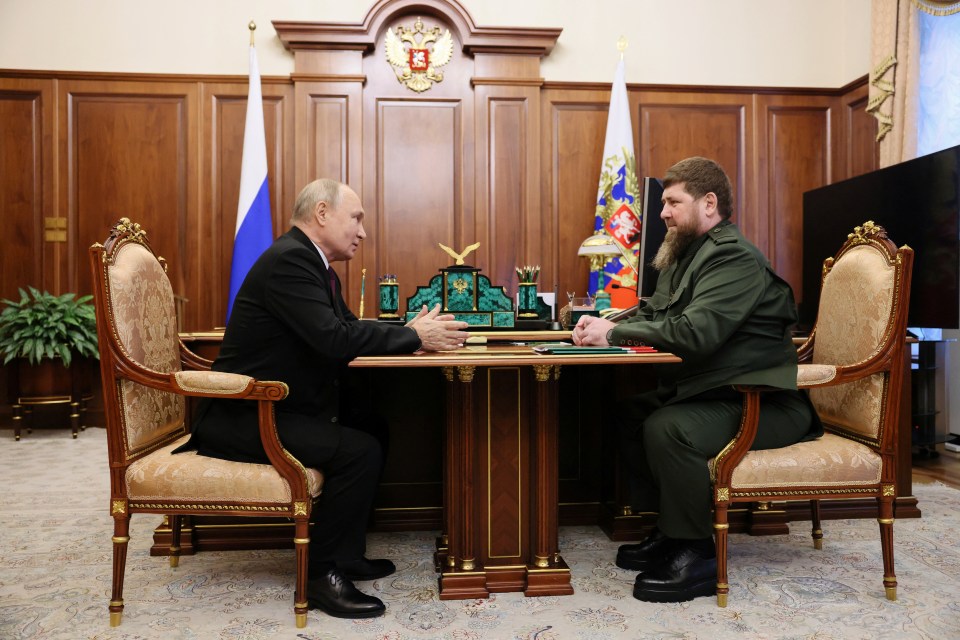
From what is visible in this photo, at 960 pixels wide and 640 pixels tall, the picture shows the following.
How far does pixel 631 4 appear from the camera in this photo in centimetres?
583

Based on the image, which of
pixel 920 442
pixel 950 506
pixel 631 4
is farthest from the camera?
pixel 631 4

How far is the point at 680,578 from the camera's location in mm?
2352

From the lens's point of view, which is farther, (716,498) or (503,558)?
(503,558)

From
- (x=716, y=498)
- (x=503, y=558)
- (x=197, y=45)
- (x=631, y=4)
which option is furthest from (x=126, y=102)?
(x=716, y=498)

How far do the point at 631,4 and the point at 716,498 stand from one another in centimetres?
476

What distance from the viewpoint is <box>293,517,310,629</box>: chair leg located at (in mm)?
2141

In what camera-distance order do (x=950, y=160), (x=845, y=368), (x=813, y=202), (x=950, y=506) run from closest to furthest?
(x=845, y=368) < (x=950, y=506) < (x=950, y=160) < (x=813, y=202)

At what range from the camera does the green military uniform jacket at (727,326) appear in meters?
2.33

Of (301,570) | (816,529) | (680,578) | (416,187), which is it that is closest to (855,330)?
(816,529)

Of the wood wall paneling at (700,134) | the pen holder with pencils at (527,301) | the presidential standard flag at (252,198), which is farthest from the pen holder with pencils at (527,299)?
the wood wall paneling at (700,134)

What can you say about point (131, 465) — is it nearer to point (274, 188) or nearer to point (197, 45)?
point (274, 188)

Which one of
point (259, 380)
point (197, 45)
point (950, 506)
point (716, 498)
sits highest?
point (197, 45)

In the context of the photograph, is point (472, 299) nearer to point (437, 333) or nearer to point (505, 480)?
point (437, 333)

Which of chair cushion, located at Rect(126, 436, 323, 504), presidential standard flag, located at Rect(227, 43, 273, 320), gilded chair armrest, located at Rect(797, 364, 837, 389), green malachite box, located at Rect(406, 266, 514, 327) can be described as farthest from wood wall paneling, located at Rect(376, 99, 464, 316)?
gilded chair armrest, located at Rect(797, 364, 837, 389)
